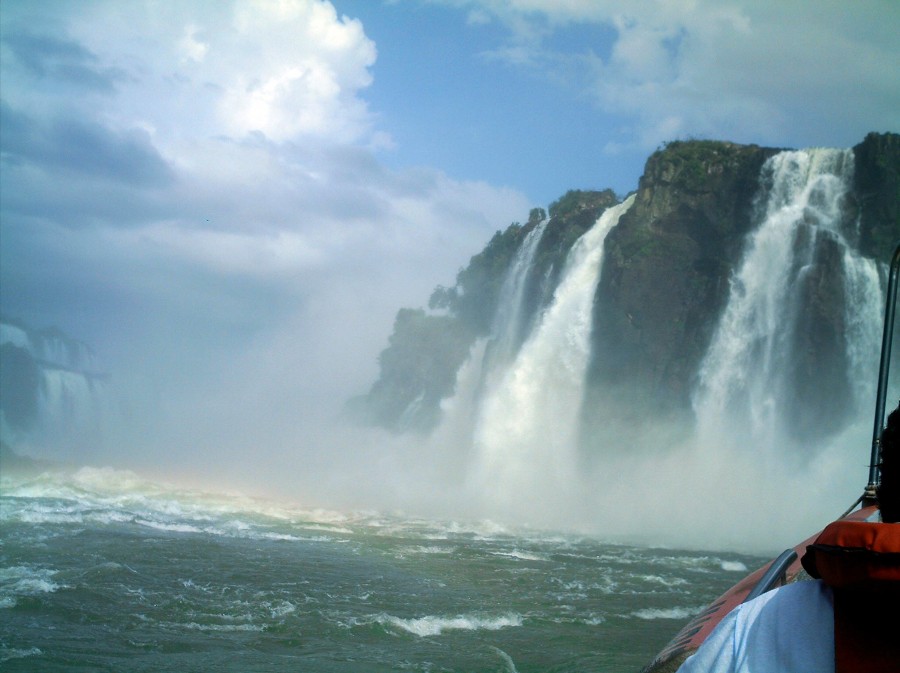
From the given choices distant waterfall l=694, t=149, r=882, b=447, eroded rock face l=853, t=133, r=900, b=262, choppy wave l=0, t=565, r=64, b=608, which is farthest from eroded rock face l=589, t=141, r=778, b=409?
choppy wave l=0, t=565, r=64, b=608

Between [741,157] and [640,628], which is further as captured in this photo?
[741,157]

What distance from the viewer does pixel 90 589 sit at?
11578mm

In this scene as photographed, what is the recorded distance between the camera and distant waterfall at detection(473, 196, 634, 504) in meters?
36.2

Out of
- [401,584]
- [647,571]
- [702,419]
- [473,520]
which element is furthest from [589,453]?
[401,584]

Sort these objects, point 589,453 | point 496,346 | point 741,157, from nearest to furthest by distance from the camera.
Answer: point 741,157 → point 589,453 → point 496,346

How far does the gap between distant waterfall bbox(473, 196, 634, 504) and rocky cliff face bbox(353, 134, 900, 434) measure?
0.90 meters

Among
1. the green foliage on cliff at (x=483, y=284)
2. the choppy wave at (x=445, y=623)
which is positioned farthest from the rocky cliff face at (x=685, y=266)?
the choppy wave at (x=445, y=623)

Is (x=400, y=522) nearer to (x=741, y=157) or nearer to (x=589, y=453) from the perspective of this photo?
(x=589, y=453)

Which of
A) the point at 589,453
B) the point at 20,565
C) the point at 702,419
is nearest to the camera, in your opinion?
the point at 20,565

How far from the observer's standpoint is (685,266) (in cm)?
3666

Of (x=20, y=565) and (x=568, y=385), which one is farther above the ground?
(x=568, y=385)

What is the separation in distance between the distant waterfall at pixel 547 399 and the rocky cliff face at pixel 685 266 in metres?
0.90

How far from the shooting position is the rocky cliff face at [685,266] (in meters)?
28.5

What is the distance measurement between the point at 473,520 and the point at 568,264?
55.2 ft
